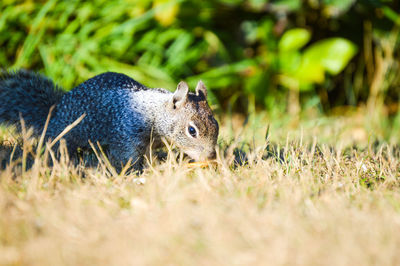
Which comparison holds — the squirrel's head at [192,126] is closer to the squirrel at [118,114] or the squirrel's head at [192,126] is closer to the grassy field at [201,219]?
the squirrel at [118,114]

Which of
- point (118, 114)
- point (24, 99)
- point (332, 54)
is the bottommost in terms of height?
point (332, 54)

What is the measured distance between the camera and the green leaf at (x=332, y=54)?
4082 millimetres

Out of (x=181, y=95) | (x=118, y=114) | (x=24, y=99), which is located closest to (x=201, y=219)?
(x=181, y=95)

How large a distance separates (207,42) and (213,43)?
71mm

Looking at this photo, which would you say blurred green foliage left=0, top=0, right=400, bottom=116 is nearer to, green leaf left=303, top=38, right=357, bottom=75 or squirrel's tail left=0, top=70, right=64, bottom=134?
green leaf left=303, top=38, right=357, bottom=75

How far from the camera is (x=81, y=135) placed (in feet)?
8.73

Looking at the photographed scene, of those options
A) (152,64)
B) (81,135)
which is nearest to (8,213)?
(81,135)

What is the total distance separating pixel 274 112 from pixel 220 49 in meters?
0.94

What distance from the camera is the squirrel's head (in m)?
2.43

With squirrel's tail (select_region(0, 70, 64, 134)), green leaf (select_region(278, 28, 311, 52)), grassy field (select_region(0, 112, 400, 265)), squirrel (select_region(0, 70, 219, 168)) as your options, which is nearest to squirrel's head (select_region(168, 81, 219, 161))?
squirrel (select_region(0, 70, 219, 168))

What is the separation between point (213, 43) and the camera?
4.48 metres

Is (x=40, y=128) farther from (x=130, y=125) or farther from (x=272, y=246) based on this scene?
(x=272, y=246)

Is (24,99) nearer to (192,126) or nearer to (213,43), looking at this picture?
(192,126)

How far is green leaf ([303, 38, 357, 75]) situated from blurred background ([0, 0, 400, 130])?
1 cm
